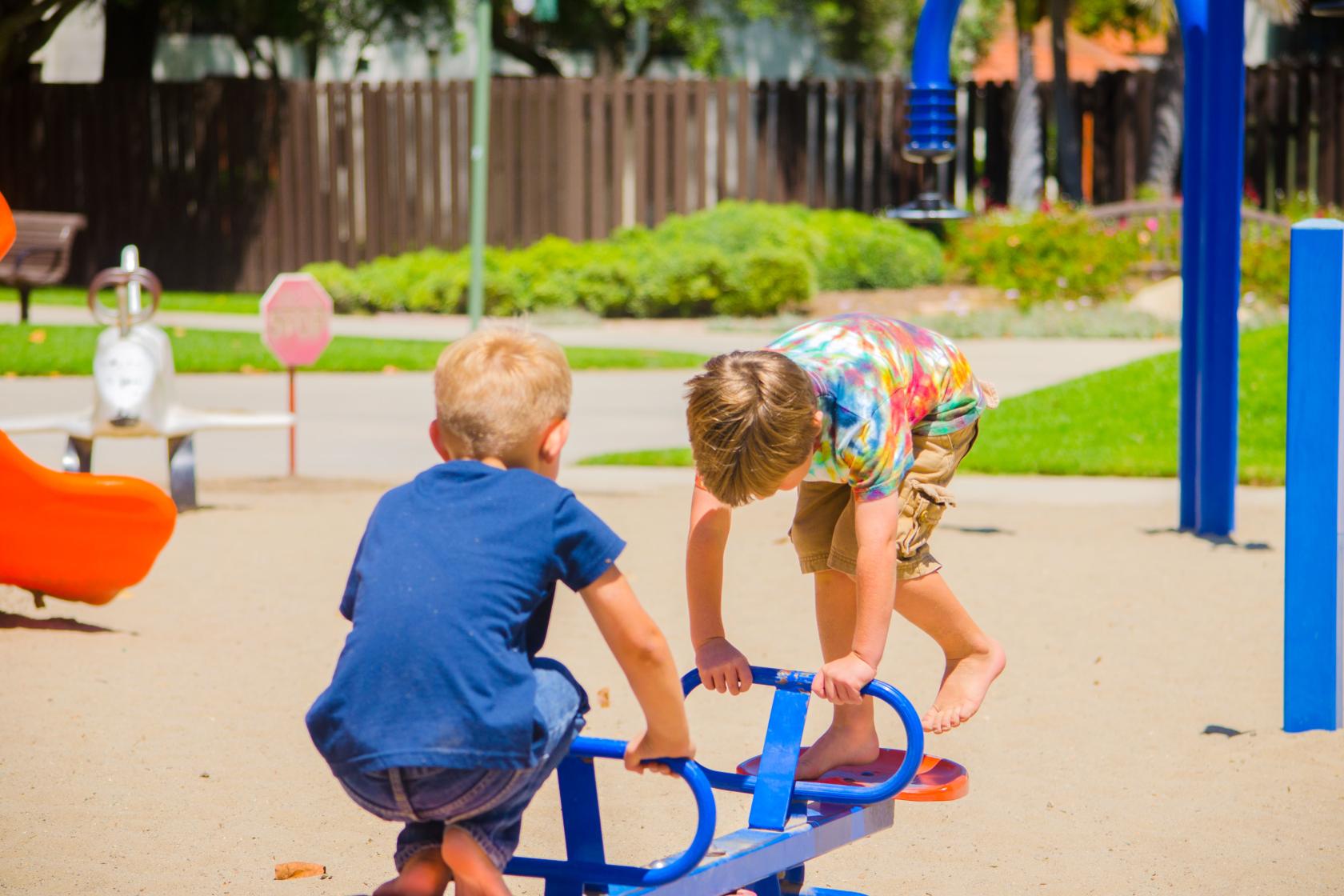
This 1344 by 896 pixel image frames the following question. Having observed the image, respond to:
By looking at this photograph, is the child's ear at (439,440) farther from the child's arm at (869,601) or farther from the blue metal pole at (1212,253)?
the blue metal pole at (1212,253)

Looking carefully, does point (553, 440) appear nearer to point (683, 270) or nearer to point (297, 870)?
point (297, 870)

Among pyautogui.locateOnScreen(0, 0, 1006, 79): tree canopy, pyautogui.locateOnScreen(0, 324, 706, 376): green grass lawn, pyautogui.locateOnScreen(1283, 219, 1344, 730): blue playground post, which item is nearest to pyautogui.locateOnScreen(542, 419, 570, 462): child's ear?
pyautogui.locateOnScreen(1283, 219, 1344, 730): blue playground post

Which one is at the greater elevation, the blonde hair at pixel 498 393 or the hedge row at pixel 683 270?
the hedge row at pixel 683 270

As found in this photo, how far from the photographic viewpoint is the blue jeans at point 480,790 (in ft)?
8.20

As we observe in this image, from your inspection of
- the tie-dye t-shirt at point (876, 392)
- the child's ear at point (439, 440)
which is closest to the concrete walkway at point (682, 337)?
the tie-dye t-shirt at point (876, 392)

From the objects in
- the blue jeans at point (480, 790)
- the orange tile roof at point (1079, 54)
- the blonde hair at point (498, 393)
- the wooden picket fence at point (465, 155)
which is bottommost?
the blue jeans at point (480, 790)

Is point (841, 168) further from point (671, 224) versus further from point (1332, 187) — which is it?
point (1332, 187)

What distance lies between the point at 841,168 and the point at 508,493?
18.2m

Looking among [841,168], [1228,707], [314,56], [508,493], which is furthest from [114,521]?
[314,56]

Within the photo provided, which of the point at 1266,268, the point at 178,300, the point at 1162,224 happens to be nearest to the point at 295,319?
the point at 1266,268

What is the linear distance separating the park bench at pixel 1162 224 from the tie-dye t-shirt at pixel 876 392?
14.1 metres

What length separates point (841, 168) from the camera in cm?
2031

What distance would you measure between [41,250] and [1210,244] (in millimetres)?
12507

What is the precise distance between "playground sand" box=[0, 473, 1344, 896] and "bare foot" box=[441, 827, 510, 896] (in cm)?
89
